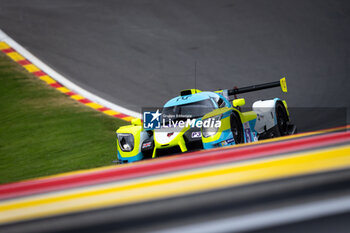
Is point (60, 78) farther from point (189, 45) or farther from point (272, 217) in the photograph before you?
point (272, 217)

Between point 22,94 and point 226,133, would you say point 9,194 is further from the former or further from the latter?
point 22,94

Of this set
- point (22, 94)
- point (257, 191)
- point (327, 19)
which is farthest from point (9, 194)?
point (327, 19)

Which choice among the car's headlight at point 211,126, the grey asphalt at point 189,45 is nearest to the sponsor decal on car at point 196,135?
the car's headlight at point 211,126

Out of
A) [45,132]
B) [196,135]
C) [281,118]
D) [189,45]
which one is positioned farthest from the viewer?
[189,45]

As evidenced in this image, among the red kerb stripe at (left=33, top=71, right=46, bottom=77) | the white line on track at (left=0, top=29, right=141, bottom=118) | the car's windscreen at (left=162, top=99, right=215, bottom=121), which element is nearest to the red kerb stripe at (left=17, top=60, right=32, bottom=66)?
the white line on track at (left=0, top=29, right=141, bottom=118)

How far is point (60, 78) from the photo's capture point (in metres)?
10.0

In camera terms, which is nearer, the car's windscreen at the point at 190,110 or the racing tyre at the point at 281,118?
the car's windscreen at the point at 190,110

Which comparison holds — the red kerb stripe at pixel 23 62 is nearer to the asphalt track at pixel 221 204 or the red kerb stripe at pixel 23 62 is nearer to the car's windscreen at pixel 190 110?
the car's windscreen at pixel 190 110

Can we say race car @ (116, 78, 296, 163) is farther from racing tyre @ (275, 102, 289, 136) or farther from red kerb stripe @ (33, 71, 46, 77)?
red kerb stripe @ (33, 71, 46, 77)

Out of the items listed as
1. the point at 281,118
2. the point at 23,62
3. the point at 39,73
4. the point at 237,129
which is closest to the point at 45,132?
the point at 39,73

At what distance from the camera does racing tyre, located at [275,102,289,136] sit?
6.37 meters

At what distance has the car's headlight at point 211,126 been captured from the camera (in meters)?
4.52

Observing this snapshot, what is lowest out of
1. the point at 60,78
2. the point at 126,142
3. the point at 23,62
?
the point at 126,142

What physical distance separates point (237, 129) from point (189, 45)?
285 inches
